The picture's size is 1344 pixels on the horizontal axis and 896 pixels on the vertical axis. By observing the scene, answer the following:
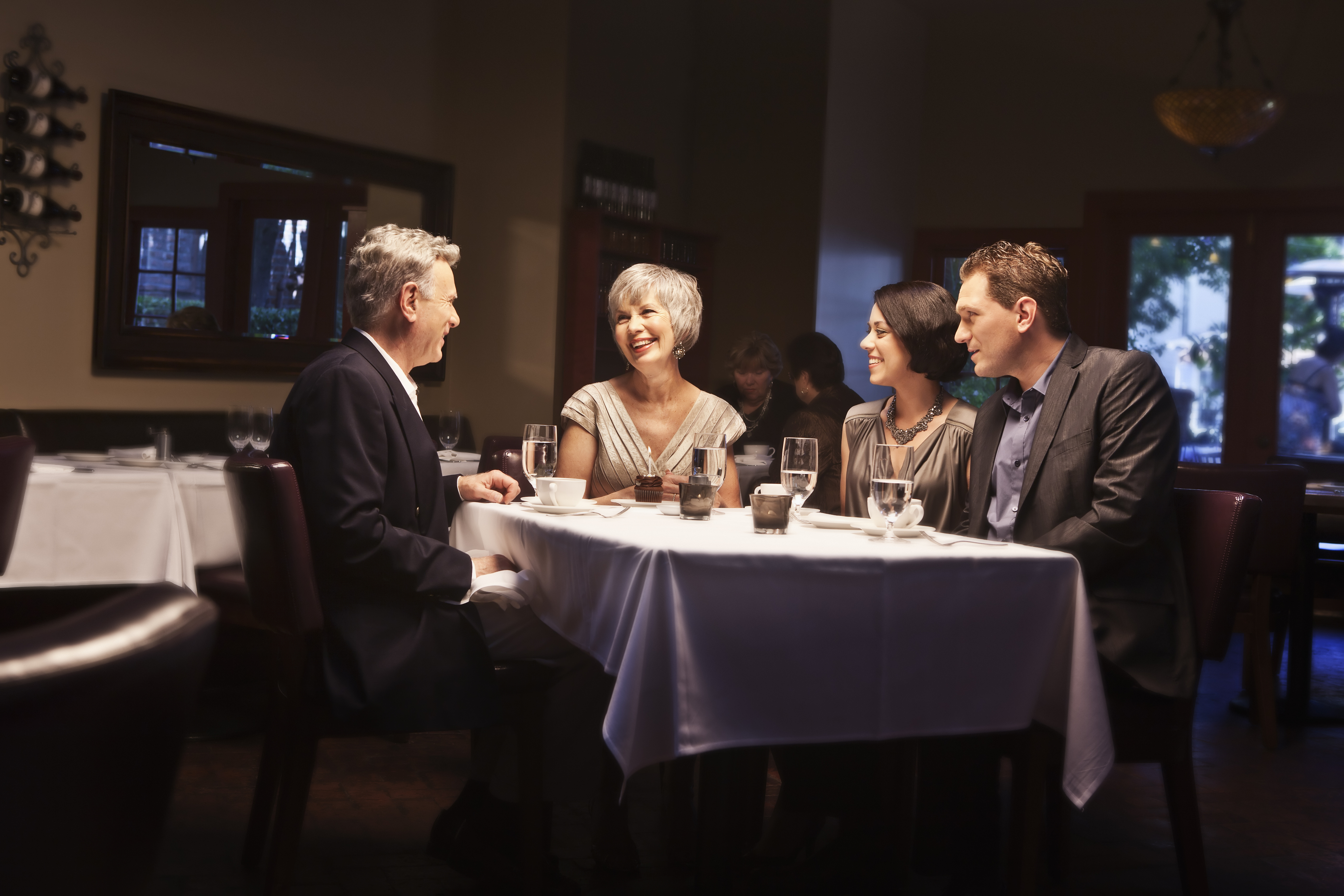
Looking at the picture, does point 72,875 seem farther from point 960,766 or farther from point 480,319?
point 480,319

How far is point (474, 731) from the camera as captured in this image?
2.42 meters

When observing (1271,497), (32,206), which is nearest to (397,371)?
(1271,497)

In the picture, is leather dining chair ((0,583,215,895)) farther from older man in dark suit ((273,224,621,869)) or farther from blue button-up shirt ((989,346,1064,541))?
blue button-up shirt ((989,346,1064,541))

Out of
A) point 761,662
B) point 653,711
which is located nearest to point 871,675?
point 761,662

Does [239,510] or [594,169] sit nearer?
[239,510]

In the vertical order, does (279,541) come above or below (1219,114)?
below

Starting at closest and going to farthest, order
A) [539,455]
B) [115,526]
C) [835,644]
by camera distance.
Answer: [835,644]
[539,455]
[115,526]

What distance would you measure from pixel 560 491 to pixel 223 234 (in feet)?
12.8

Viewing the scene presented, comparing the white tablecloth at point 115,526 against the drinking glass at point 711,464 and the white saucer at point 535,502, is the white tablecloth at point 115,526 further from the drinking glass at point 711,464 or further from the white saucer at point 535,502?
the drinking glass at point 711,464

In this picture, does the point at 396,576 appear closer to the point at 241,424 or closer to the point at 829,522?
the point at 829,522

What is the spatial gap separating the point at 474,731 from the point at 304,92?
4.48 m

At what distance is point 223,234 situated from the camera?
551 centimetres

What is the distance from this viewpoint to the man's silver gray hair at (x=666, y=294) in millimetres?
2869

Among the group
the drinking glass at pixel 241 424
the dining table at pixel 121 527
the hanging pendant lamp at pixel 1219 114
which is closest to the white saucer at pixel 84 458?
the dining table at pixel 121 527
